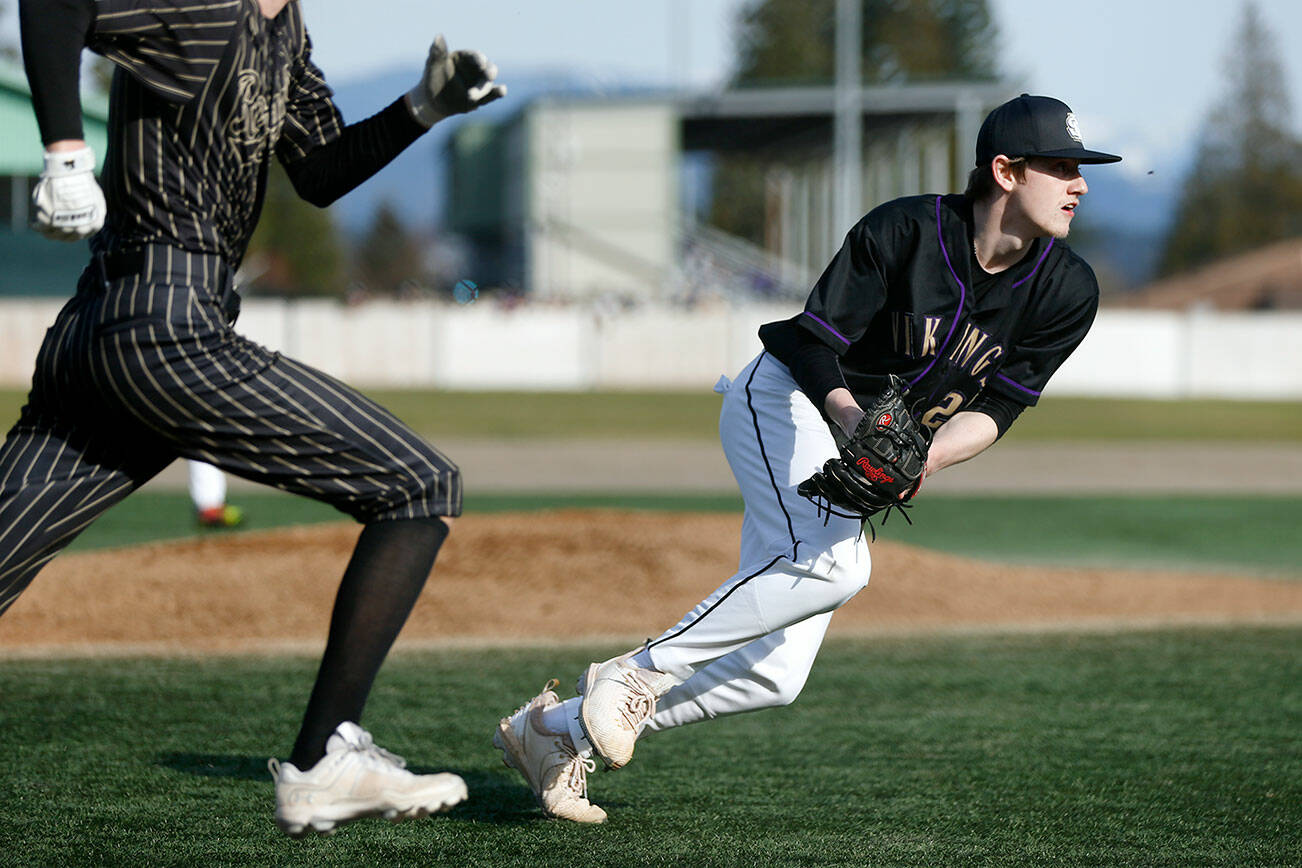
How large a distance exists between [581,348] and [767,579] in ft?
97.1

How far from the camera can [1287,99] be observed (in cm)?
8056

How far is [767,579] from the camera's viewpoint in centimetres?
367

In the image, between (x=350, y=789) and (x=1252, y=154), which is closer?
(x=350, y=789)

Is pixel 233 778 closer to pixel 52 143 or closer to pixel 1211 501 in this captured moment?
pixel 52 143

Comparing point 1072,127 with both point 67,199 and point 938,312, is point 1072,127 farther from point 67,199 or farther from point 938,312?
point 67,199

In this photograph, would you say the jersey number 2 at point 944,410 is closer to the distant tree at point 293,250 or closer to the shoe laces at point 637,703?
the shoe laces at point 637,703

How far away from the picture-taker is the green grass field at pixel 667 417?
2192 cm

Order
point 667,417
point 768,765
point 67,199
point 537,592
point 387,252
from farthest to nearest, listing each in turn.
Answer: point 387,252 < point 667,417 < point 537,592 < point 768,765 < point 67,199

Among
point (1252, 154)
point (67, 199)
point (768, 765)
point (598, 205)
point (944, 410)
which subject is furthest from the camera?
point (1252, 154)

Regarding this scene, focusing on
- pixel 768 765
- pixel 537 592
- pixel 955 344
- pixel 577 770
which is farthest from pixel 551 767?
pixel 537 592

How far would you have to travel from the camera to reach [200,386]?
292 cm

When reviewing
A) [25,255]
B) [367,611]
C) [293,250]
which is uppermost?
[367,611]

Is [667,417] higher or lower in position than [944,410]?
lower

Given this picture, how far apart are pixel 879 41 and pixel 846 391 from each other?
225 feet
